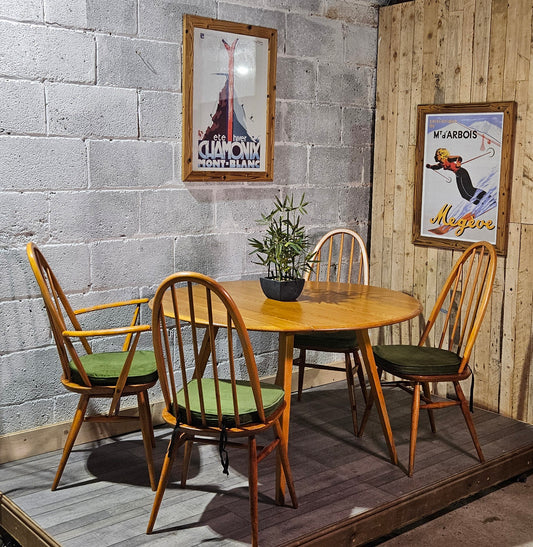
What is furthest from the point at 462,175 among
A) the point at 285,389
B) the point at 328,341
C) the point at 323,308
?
the point at 285,389

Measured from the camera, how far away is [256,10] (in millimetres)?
3818

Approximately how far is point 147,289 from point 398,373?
48.0 inches

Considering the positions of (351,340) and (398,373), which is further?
(351,340)

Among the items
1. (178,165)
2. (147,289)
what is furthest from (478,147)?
(147,289)

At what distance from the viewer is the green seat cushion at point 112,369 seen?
284cm

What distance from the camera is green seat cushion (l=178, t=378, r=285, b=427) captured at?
2.43m

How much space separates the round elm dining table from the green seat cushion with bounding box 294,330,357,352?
0.22 metres

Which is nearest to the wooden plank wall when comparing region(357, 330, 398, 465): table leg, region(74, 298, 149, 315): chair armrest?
region(357, 330, 398, 465): table leg

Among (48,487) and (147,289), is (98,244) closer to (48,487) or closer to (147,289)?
(147,289)

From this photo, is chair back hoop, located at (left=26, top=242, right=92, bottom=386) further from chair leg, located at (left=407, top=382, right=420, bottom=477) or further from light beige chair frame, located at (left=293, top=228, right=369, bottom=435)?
chair leg, located at (left=407, top=382, right=420, bottom=477)

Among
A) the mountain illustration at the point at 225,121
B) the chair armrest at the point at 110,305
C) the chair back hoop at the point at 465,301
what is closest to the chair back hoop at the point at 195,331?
the chair armrest at the point at 110,305

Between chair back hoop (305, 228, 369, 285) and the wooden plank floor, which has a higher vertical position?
chair back hoop (305, 228, 369, 285)

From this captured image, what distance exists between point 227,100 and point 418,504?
2.07 meters

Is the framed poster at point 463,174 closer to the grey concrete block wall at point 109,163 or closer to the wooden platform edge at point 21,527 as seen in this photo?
the grey concrete block wall at point 109,163
